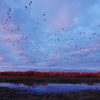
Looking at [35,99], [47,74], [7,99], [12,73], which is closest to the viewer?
[35,99]

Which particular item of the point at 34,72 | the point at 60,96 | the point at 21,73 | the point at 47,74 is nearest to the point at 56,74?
the point at 47,74

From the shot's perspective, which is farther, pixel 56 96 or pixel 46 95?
pixel 46 95

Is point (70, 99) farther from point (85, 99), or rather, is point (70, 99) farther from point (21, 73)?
point (21, 73)

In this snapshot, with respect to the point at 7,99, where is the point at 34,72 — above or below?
above

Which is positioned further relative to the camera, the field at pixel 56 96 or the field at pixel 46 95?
the field at pixel 46 95

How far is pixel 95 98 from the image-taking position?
1172cm

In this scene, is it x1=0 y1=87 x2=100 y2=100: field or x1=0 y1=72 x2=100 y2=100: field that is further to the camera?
x1=0 y1=72 x2=100 y2=100: field

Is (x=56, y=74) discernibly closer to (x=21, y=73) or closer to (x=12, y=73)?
(x=21, y=73)

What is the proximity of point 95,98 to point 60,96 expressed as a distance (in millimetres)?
3338

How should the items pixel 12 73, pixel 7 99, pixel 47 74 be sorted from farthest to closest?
1. pixel 12 73
2. pixel 47 74
3. pixel 7 99

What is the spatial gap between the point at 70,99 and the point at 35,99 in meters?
3.05

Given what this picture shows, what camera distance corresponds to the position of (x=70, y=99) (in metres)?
12.0

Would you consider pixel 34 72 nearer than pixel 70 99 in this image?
No

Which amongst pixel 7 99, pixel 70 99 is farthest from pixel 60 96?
pixel 7 99
